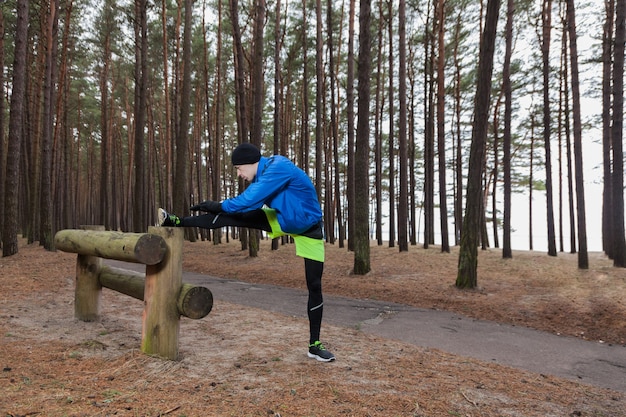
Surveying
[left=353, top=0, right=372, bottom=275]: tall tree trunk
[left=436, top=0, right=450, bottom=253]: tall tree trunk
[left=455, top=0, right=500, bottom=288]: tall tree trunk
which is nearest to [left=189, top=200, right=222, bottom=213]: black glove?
[left=455, top=0, right=500, bottom=288]: tall tree trunk

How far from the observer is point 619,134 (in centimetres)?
1036

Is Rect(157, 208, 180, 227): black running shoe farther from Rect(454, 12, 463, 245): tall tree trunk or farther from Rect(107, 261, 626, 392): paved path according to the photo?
Rect(454, 12, 463, 245): tall tree trunk

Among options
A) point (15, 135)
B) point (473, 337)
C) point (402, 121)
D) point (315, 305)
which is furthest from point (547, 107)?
point (15, 135)

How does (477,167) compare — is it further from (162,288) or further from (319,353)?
(162,288)

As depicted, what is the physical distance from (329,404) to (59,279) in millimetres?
7989

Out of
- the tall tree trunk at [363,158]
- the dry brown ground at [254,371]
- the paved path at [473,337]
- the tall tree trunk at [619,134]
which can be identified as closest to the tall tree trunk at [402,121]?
the tall tree trunk at [363,158]

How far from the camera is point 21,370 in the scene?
2982 millimetres

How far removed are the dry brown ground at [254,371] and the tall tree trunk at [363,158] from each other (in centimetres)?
366

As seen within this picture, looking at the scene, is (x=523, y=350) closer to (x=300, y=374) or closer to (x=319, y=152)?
(x=300, y=374)

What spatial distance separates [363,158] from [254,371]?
7.75 metres

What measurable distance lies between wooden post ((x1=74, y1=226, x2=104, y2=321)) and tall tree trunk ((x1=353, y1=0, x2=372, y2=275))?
663 centimetres

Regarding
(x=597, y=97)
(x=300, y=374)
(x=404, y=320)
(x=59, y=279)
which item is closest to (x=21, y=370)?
(x=300, y=374)

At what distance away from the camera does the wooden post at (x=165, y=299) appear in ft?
11.0

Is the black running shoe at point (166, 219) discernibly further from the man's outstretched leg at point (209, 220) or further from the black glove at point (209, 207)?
the black glove at point (209, 207)
